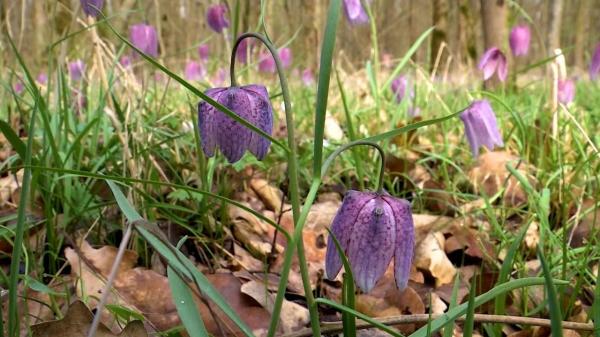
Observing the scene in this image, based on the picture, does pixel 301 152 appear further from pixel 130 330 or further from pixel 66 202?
pixel 130 330

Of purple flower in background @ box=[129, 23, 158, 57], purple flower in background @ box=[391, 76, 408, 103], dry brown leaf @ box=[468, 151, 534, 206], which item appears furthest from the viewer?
purple flower in background @ box=[391, 76, 408, 103]

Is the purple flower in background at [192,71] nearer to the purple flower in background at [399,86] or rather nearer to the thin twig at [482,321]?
the purple flower in background at [399,86]

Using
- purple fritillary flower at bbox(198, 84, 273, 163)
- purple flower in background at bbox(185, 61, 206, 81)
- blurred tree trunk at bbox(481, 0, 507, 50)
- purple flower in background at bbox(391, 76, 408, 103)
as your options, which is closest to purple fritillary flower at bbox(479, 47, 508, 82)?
purple flower in background at bbox(391, 76, 408, 103)

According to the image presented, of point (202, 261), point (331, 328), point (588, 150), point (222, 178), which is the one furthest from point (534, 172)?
point (331, 328)

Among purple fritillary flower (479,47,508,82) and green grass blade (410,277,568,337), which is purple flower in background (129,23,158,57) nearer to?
purple fritillary flower (479,47,508,82)

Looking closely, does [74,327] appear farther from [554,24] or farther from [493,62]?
[554,24]

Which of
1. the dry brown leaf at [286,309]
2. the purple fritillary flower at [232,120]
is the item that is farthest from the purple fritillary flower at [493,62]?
the purple fritillary flower at [232,120]

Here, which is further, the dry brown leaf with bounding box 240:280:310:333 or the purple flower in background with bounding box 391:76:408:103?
the purple flower in background with bounding box 391:76:408:103

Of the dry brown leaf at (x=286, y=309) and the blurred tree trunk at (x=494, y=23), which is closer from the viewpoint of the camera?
the dry brown leaf at (x=286, y=309)
